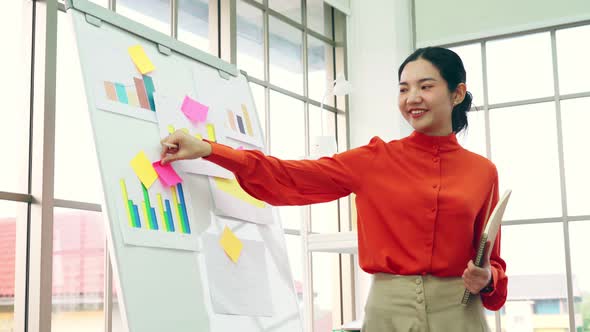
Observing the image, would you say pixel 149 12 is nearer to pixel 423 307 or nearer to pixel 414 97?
pixel 414 97

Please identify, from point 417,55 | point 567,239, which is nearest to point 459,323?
point 417,55

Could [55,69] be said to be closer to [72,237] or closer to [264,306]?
[72,237]

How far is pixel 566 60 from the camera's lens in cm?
618

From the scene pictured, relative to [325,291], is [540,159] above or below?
above

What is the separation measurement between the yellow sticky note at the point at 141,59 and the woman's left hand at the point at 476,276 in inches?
41.8

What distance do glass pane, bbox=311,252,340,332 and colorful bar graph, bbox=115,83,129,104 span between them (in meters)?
3.99

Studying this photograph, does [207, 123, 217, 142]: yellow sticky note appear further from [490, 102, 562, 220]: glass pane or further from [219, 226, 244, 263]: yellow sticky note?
[490, 102, 562, 220]: glass pane

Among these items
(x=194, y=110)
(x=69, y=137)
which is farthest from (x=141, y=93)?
(x=69, y=137)

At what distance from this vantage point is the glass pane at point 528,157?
6160 millimetres

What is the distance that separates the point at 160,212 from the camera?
6.79ft

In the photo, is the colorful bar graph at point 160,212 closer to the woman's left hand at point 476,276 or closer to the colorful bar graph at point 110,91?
the colorful bar graph at point 110,91

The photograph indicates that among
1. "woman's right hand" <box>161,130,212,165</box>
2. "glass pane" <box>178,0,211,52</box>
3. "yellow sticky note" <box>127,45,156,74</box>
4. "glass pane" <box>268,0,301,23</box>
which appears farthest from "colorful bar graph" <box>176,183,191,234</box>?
"glass pane" <box>268,0,301,23</box>

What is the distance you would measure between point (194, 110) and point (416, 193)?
29.4 inches

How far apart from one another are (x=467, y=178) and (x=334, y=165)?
1.10 feet
